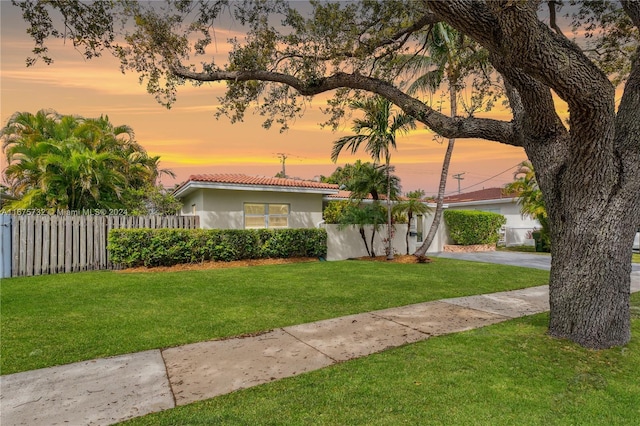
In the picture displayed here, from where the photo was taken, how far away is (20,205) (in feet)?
39.8

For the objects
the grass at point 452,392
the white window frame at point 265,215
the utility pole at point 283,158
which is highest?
the utility pole at point 283,158

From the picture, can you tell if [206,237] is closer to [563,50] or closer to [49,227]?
[49,227]

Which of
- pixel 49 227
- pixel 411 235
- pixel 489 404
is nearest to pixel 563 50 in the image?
pixel 489 404

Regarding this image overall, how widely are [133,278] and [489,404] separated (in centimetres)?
863

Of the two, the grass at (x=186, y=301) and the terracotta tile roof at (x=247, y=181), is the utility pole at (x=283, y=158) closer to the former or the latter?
the terracotta tile roof at (x=247, y=181)

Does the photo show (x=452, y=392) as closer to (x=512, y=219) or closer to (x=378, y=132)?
(x=378, y=132)

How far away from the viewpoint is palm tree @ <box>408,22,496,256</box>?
357 inches

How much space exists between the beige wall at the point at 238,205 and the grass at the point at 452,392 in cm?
1106

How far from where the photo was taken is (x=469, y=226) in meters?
19.0

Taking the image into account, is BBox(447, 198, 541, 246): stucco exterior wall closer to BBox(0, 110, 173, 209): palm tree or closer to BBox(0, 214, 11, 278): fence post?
BBox(0, 110, 173, 209): palm tree

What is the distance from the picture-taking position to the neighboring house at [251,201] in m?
13.9

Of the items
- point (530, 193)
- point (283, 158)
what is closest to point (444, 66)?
point (530, 193)

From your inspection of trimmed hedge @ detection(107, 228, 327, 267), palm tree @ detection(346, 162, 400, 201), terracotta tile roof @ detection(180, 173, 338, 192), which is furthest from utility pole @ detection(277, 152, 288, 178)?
trimmed hedge @ detection(107, 228, 327, 267)

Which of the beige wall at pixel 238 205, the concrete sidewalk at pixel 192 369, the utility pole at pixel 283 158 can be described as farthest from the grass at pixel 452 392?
the utility pole at pixel 283 158
